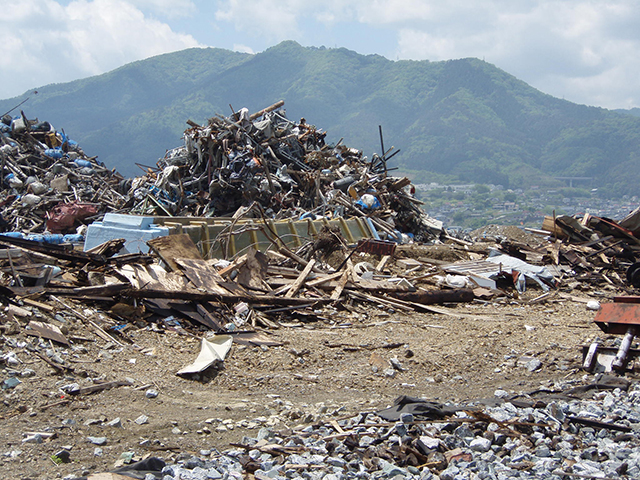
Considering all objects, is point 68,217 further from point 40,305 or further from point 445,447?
point 445,447

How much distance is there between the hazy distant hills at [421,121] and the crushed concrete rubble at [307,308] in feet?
248

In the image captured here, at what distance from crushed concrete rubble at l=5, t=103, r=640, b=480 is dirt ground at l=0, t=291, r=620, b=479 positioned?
6 cm

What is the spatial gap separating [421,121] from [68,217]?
527 feet

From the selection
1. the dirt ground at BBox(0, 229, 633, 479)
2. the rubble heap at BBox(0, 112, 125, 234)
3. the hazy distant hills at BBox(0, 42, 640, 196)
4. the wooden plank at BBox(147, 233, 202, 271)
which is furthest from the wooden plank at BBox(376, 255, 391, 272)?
the hazy distant hills at BBox(0, 42, 640, 196)

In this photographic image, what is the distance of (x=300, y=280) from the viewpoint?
8.96 m

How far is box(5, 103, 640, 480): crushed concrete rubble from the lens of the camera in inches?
152

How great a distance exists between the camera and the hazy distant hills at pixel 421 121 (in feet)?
392

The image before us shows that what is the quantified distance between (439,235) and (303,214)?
5.30 m

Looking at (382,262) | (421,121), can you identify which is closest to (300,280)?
(382,262)

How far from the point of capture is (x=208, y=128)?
16547mm

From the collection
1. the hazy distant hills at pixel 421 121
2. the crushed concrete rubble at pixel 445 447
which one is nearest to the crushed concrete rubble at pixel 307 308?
the crushed concrete rubble at pixel 445 447

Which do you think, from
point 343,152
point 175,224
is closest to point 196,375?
point 175,224

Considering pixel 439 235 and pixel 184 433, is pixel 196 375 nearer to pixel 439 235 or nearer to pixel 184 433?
pixel 184 433

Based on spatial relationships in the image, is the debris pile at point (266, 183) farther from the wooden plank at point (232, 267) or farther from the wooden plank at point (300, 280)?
the wooden plank at point (232, 267)
